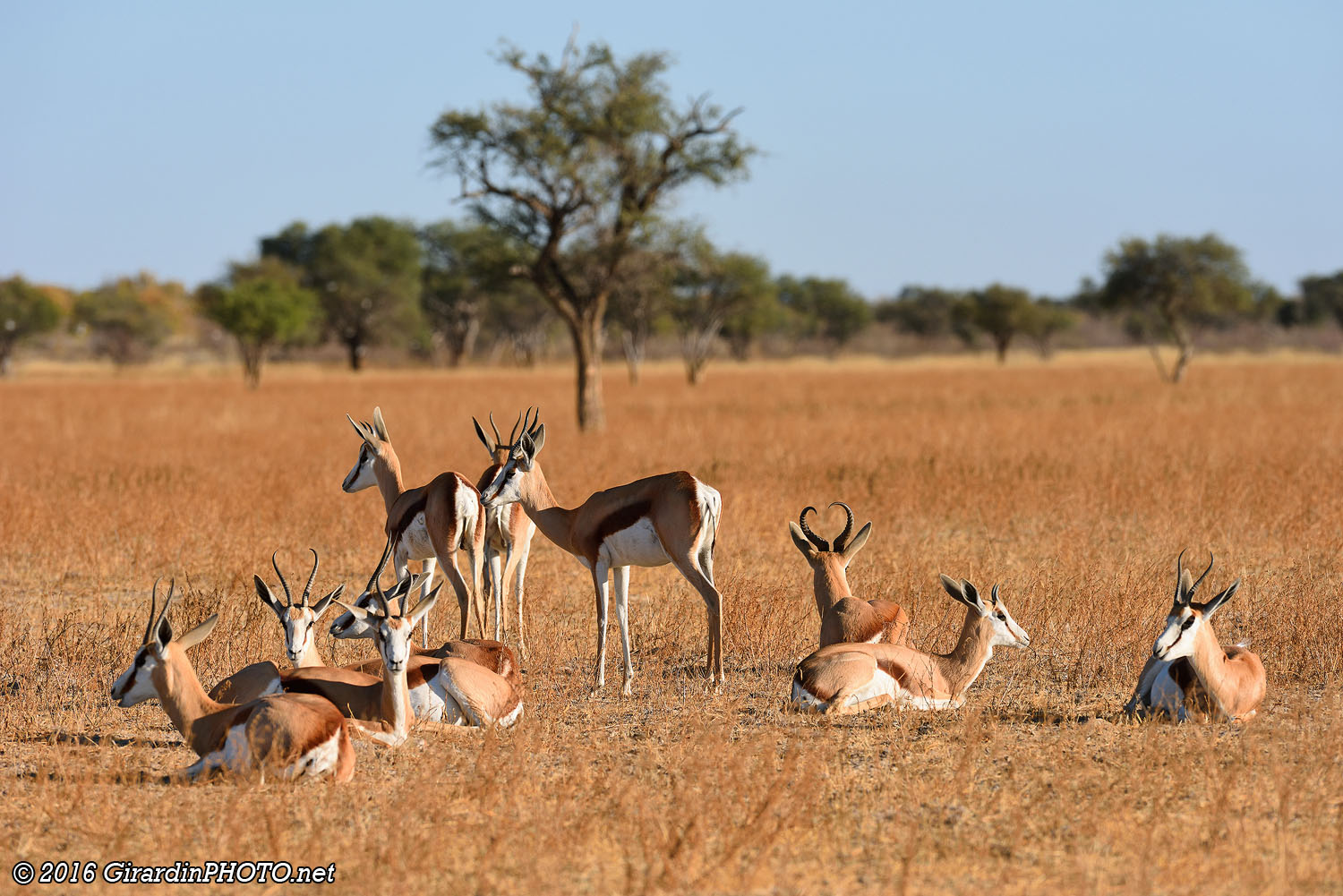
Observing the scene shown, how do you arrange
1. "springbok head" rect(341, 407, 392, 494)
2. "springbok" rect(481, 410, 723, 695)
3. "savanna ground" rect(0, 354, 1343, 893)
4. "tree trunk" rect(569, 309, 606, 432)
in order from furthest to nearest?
"tree trunk" rect(569, 309, 606, 432) → "springbok head" rect(341, 407, 392, 494) → "springbok" rect(481, 410, 723, 695) → "savanna ground" rect(0, 354, 1343, 893)

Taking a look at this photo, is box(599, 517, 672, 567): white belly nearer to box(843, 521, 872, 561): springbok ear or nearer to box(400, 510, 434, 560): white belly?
box(843, 521, 872, 561): springbok ear

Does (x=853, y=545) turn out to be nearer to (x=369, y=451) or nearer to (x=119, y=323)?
(x=369, y=451)

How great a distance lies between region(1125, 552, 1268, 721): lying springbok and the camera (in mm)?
5805

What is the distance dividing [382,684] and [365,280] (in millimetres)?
64753

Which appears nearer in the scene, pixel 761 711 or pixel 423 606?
pixel 423 606

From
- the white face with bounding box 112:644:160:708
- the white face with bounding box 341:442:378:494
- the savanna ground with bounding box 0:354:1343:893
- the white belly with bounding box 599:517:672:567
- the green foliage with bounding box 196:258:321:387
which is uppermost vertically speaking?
the green foliage with bounding box 196:258:321:387

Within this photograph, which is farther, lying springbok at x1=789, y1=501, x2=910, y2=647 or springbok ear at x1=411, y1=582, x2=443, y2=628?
lying springbok at x1=789, y1=501, x2=910, y2=647

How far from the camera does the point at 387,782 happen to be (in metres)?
5.38

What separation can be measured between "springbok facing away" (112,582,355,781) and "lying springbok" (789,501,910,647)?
279 centimetres

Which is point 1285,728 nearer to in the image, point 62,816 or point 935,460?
point 62,816

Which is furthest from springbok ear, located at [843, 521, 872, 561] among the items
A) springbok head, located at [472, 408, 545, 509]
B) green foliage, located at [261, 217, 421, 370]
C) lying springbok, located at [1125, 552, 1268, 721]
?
green foliage, located at [261, 217, 421, 370]

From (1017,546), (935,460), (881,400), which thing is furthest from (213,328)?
(1017,546)

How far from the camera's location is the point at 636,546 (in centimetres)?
703

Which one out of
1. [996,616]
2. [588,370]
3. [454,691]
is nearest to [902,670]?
[996,616]
